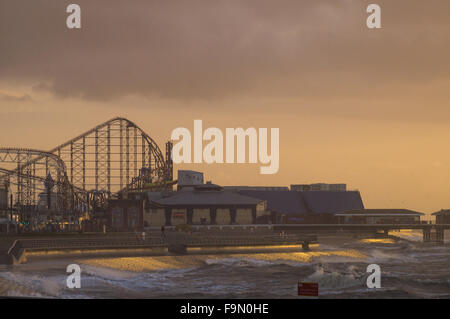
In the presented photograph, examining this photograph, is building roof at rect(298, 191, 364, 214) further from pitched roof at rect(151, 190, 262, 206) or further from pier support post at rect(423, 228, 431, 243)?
pitched roof at rect(151, 190, 262, 206)

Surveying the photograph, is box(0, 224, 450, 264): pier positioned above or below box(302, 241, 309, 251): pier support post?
above

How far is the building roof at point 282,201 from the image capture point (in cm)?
15112

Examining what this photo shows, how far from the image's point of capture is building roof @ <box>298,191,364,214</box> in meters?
153

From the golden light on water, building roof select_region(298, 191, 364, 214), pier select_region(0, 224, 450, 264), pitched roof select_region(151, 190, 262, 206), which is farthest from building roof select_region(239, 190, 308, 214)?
the golden light on water

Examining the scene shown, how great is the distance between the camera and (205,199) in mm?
127438

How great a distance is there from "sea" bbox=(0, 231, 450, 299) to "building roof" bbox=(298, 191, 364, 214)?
56.4 m

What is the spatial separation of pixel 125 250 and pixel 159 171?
57.6 meters

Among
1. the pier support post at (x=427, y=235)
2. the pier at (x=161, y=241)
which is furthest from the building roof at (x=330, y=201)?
the pier at (x=161, y=241)

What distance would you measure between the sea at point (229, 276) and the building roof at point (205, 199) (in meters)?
34.0

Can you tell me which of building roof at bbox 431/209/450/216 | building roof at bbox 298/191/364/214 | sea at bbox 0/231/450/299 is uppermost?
building roof at bbox 298/191/364/214

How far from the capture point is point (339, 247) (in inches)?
4161

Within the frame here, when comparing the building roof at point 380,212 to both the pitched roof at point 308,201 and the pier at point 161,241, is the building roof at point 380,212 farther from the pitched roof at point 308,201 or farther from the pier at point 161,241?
the pier at point 161,241

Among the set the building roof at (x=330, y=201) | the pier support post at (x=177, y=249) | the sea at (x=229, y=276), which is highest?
the building roof at (x=330, y=201)
